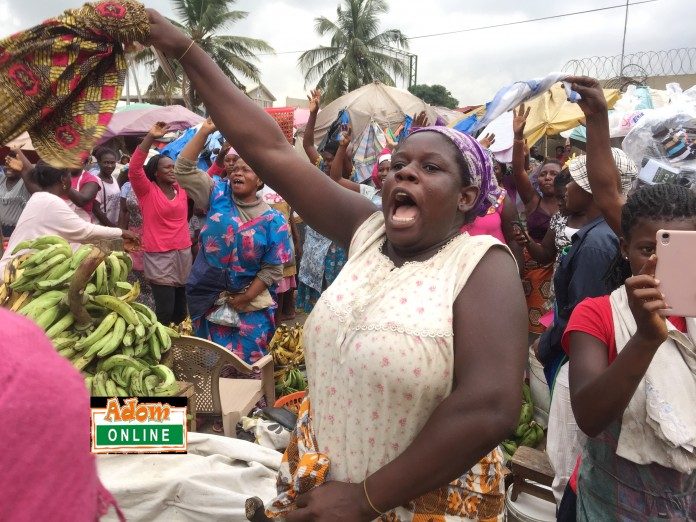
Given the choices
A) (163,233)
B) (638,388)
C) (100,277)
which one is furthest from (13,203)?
(638,388)

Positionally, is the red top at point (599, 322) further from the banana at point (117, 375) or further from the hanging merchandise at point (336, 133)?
the hanging merchandise at point (336, 133)

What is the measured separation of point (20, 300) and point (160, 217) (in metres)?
2.50

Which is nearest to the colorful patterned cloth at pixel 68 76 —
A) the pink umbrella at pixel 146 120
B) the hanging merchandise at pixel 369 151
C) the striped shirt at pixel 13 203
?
the striped shirt at pixel 13 203

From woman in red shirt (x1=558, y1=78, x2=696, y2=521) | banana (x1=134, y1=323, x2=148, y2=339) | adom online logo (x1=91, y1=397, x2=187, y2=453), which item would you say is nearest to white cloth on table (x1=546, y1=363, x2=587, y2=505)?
woman in red shirt (x1=558, y1=78, x2=696, y2=521)

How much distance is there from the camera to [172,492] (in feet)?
8.48

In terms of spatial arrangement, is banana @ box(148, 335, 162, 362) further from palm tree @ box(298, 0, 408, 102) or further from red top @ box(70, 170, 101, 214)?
palm tree @ box(298, 0, 408, 102)

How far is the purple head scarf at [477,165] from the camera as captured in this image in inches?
64.9

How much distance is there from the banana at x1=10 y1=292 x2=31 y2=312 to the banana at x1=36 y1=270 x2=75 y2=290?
0.29 feet

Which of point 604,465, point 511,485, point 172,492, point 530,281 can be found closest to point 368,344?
point 604,465

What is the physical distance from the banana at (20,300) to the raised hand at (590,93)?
8.90ft

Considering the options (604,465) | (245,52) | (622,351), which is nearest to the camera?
(622,351)

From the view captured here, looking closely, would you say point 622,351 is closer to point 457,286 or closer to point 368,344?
point 457,286

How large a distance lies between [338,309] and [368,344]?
0.15m

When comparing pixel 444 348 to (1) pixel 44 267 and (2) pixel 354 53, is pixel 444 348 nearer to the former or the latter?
(1) pixel 44 267
